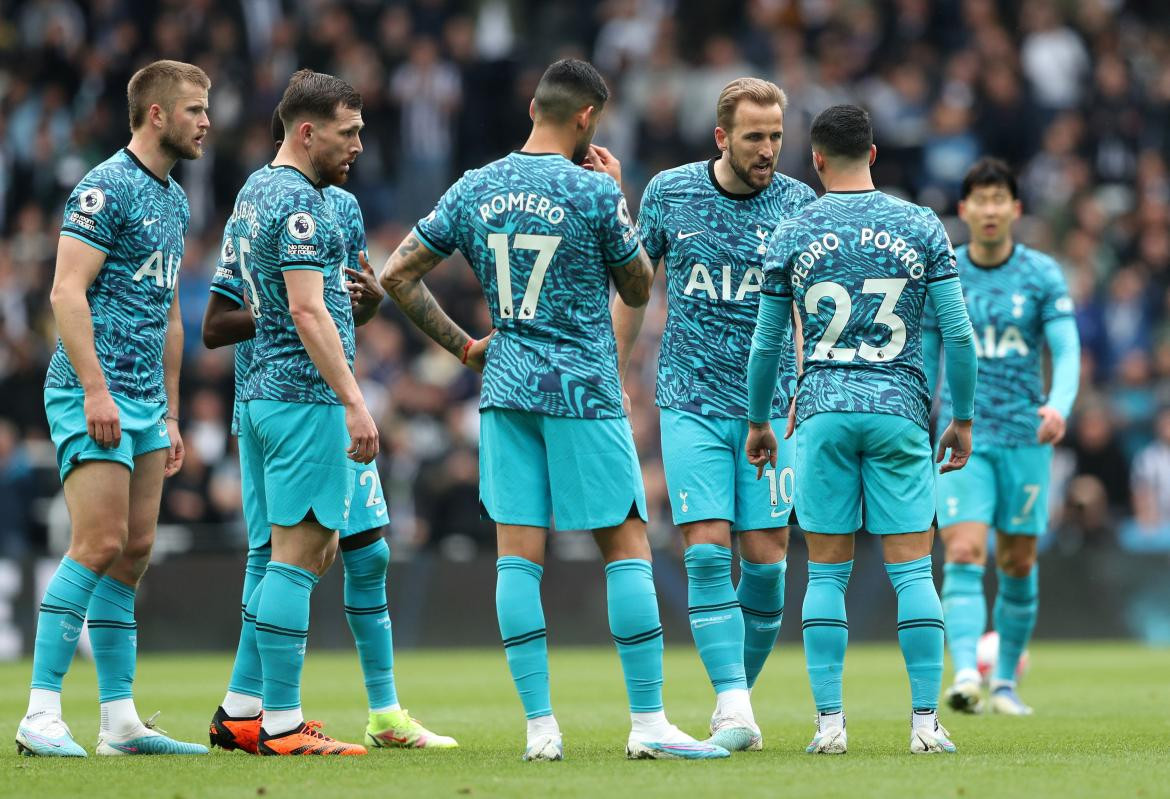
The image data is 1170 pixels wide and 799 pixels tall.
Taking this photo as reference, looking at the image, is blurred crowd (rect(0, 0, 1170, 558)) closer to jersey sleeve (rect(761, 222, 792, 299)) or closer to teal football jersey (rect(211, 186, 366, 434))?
teal football jersey (rect(211, 186, 366, 434))

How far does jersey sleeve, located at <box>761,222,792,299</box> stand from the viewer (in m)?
7.21

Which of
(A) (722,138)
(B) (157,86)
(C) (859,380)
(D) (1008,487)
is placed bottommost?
(D) (1008,487)

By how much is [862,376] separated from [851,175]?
0.85 metres

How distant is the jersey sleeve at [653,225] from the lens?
8023 mm

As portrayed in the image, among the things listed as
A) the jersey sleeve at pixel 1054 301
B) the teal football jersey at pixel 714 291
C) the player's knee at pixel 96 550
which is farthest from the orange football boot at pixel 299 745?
the jersey sleeve at pixel 1054 301

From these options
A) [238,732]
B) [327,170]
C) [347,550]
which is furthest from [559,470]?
[238,732]

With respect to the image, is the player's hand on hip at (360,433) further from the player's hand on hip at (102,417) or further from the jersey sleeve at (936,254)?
the jersey sleeve at (936,254)

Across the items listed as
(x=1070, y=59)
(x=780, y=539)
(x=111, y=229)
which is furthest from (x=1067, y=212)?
(x=111, y=229)

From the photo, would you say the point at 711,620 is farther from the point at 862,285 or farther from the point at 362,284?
the point at 362,284

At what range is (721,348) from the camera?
785 cm

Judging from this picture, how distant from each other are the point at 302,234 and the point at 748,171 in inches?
79.9

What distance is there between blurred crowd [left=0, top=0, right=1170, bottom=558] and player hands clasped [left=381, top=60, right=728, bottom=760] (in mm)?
10069

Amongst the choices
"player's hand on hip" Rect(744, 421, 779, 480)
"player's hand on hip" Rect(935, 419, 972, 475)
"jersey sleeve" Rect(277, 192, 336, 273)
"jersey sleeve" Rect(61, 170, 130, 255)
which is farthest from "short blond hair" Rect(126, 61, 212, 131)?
"player's hand on hip" Rect(935, 419, 972, 475)

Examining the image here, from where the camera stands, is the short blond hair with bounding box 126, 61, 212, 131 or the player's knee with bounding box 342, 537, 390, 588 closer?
the short blond hair with bounding box 126, 61, 212, 131
